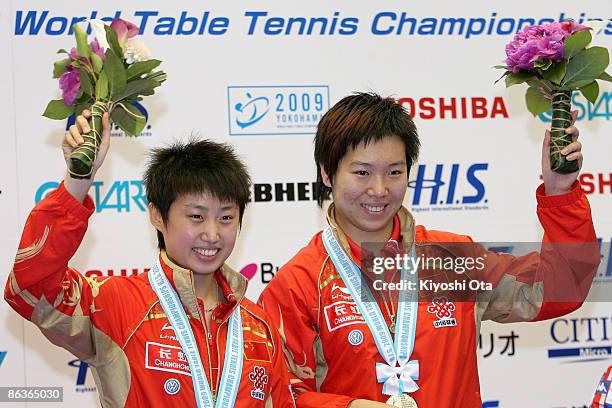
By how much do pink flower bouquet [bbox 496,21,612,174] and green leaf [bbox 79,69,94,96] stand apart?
3.79ft

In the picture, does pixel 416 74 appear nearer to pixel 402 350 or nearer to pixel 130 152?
pixel 130 152

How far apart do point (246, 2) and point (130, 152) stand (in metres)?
0.85

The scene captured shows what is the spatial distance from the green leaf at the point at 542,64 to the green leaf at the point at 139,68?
104 centimetres

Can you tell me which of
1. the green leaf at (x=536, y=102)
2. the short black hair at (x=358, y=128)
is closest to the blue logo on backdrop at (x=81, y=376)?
the short black hair at (x=358, y=128)

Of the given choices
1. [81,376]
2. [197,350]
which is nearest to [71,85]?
[197,350]

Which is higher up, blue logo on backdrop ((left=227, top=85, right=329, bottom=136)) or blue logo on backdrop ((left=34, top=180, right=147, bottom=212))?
blue logo on backdrop ((left=227, top=85, right=329, bottom=136))

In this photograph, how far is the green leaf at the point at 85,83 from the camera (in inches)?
85.3

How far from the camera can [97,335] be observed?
2.15 m

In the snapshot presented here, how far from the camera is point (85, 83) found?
2.17m

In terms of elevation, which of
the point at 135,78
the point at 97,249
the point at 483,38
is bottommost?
the point at 97,249

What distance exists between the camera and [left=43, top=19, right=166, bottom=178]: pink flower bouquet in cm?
216

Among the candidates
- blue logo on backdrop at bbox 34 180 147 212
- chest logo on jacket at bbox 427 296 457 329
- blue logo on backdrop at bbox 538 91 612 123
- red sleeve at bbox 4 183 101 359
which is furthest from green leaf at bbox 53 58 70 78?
blue logo on backdrop at bbox 538 91 612 123

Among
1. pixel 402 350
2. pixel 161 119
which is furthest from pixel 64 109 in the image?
pixel 161 119

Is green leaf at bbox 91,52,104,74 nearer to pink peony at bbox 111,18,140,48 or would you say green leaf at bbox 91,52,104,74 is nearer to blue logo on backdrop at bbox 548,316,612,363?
pink peony at bbox 111,18,140,48
